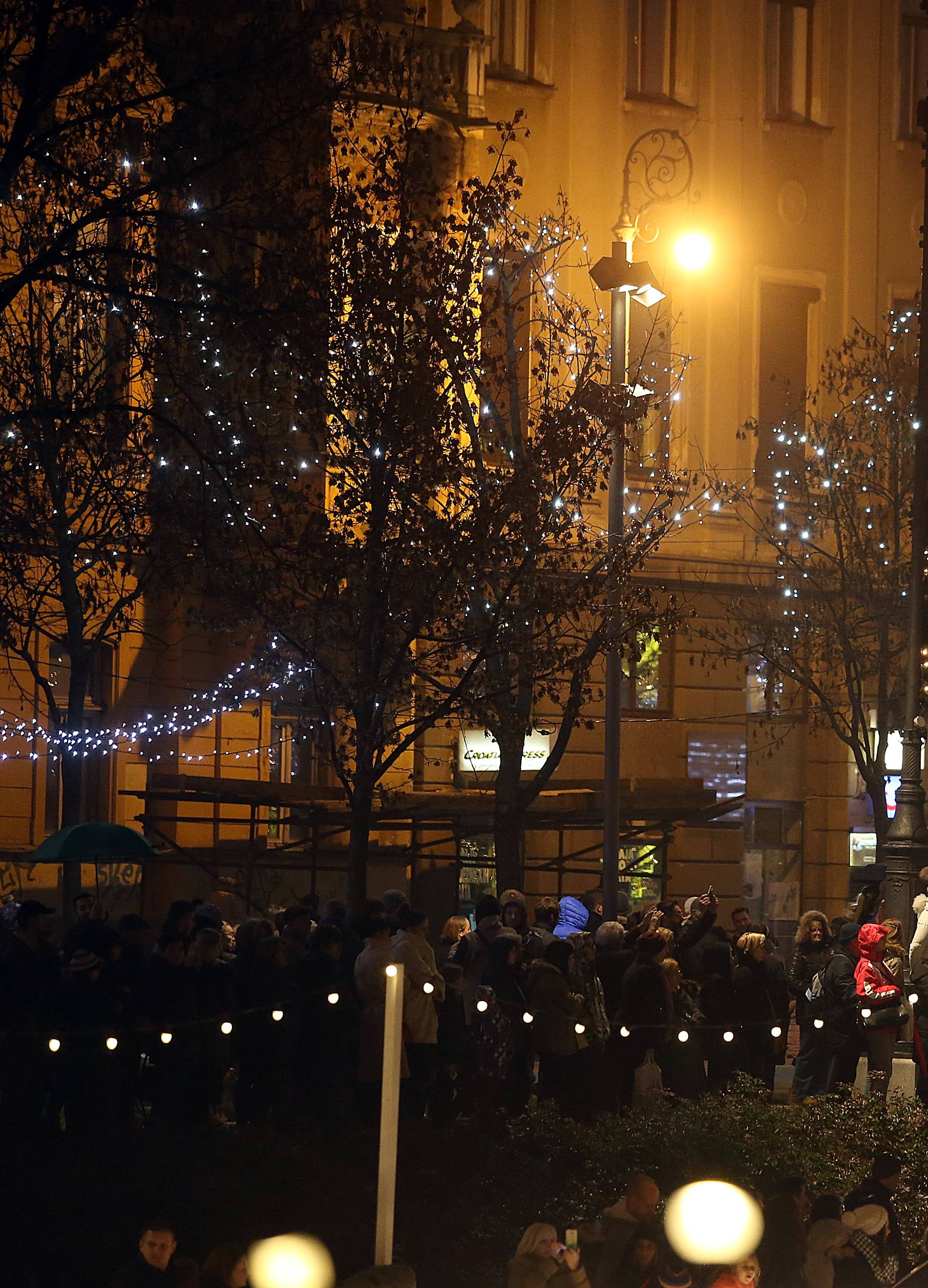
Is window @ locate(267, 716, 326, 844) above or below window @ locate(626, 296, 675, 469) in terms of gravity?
below

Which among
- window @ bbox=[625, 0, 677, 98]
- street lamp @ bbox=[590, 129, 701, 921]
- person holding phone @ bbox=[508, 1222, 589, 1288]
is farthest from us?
window @ bbox=[625, 0, 677, 98]

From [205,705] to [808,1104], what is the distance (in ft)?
46.3

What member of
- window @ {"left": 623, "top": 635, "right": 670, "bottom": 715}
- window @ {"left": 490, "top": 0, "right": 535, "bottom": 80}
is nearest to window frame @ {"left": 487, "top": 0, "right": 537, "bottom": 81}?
window @ {"left": 490, "top": 0, "right": 535, "bottom": 80}

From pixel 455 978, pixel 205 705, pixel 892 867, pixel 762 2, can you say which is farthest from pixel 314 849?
pixel 762 2

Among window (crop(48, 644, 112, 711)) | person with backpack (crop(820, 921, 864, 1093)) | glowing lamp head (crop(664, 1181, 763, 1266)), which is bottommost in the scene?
glowing lamp head (crop(664, 1181, 763, 1266))

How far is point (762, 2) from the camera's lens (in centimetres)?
3027

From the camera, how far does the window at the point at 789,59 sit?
3058 centimetres

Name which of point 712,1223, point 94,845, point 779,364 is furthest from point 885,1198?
point 779,364

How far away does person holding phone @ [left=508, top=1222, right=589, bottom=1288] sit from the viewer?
831cm

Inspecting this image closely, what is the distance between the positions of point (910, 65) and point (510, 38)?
25.1 feet

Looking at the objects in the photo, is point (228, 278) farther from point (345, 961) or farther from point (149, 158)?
point (345, 961)

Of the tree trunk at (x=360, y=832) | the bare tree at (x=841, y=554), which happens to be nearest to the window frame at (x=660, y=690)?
the bare tree at (x=841, y=554)

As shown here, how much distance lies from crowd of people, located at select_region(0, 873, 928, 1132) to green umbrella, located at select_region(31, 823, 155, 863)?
586 mm

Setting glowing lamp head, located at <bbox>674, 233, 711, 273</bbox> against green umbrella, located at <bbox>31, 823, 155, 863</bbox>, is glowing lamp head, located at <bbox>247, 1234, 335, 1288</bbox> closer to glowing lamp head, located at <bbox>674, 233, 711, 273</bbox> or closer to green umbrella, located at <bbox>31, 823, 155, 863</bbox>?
green umbrella, located at <bbox>31, 823, 155, 863</bbox>
